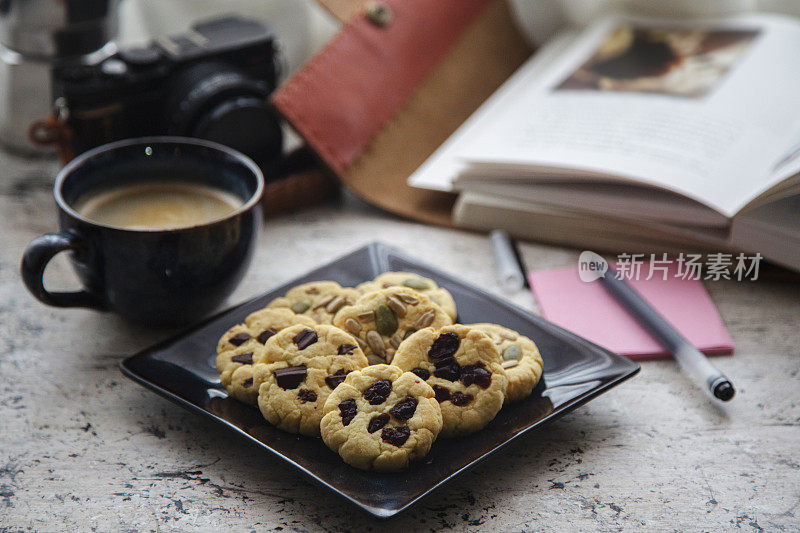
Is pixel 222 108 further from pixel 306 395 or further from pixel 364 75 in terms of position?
pixel 306 395

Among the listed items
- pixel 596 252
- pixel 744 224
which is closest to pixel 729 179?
pixel 744 224

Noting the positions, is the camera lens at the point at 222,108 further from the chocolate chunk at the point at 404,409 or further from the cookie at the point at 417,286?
the chocolate chunk at the point at 404,409

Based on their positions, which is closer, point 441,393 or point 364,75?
point 441,393

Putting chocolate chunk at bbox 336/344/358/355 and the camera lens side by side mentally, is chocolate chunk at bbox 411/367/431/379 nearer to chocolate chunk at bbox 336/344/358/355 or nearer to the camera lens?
chocolate chunk at bbox 336/344/358/355

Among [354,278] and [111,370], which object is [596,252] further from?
[111,370]

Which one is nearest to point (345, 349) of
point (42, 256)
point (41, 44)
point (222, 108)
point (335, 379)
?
point (335, 379)

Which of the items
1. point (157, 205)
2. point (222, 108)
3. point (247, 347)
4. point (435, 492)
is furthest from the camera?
point (222, 108)

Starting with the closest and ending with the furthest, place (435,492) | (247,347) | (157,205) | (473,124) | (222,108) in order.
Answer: (435,492), (247,347), (157,205), (222,108), (473,124)

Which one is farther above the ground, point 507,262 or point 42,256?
point 42,256
